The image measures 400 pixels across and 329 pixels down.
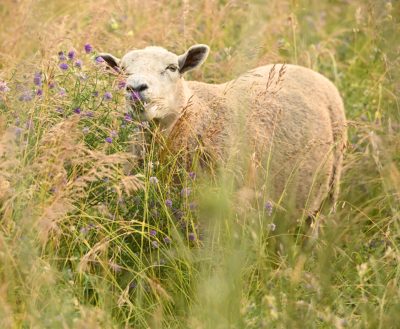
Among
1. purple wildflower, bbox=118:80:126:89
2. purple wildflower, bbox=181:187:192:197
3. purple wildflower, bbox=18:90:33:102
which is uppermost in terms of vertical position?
purple wildflower, bbox=18:90:33:102

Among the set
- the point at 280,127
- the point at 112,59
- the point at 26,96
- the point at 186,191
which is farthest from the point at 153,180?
the point at 280,127

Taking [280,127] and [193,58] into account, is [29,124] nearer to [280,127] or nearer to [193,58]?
[193,58]

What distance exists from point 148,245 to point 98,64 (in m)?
1.06

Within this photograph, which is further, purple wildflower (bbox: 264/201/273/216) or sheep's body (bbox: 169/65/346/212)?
sheep's body (bbox: 169/65/346/212)

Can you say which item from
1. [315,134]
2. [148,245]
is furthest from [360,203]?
[148,245]

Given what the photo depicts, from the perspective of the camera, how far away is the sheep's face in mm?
4840

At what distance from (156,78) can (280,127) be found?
1.02 meters

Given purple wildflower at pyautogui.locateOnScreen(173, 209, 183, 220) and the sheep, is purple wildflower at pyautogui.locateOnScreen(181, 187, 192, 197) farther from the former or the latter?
the sheep

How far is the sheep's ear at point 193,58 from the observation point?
18.0 feet

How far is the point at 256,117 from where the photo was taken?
5445mm

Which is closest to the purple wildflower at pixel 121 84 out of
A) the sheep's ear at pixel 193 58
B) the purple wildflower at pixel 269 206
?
the sheep's ear at pixel 193 58

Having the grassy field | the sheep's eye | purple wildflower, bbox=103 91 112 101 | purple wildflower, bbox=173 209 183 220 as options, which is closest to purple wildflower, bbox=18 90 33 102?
the grassy field

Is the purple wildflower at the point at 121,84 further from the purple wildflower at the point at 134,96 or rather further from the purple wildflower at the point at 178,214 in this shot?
the purple wildflower at the point at 178,214

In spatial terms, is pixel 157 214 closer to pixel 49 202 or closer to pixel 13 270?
pixel 49 202
